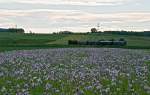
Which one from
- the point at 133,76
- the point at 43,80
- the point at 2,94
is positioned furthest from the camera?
the point at 133,76

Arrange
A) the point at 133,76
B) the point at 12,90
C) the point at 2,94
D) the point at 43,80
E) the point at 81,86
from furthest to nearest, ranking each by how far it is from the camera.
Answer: the point at 133,76, the point at 43,80, the point at 81,86, the point at 12,90, the point at 2,94

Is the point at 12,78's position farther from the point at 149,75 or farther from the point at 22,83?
the point at 149,75

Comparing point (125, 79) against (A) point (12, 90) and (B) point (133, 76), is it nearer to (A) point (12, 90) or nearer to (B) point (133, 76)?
(B) point (133, 76)

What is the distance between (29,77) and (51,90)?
4248mm

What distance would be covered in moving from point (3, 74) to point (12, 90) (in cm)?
543

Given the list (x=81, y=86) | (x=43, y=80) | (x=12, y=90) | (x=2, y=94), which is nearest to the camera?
(x=2, y=94)

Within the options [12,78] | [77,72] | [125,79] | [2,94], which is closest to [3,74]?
[12,78]

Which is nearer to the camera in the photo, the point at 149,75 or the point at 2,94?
the point at 2,94

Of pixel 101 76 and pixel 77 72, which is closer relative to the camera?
pixel 101 76

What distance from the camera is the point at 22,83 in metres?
17.0

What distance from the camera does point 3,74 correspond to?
2033cm

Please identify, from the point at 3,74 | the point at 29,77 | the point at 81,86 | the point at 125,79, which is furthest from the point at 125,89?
the point at 3,74

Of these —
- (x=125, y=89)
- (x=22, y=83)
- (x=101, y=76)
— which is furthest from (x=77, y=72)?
(x=125, y=89)

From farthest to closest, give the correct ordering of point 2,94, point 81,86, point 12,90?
point 81,86
point 12,90
point 2,94
